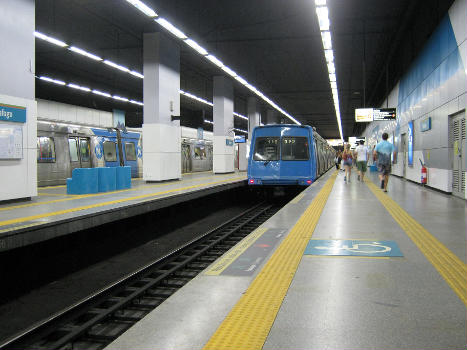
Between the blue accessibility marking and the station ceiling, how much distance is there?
7964mm

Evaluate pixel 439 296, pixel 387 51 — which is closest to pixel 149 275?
pixel 439 296

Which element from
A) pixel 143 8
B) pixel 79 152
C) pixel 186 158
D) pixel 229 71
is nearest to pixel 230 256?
pixel 143 8

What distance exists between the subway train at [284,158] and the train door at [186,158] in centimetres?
848

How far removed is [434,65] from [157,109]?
8.52m

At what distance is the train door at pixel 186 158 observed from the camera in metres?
22.3

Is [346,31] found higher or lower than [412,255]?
higher

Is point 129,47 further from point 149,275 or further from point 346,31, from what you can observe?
point 149,275

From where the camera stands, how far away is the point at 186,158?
74.3 feet

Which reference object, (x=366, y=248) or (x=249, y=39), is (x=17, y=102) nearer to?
(x=366, y=248)

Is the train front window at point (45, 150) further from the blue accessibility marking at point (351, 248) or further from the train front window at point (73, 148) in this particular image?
the blue accessibility marking at point (351, 248)

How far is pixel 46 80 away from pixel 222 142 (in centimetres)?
890

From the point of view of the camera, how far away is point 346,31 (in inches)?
543

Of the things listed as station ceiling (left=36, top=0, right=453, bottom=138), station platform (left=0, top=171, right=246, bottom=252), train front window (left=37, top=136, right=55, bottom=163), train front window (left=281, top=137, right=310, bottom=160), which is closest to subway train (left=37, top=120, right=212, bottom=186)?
train front window (left=37, top=136, right=55, bottom=163)

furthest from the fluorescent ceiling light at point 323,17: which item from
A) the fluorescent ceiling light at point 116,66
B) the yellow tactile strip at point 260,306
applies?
the fluorescent ceiling light at point 116,66
